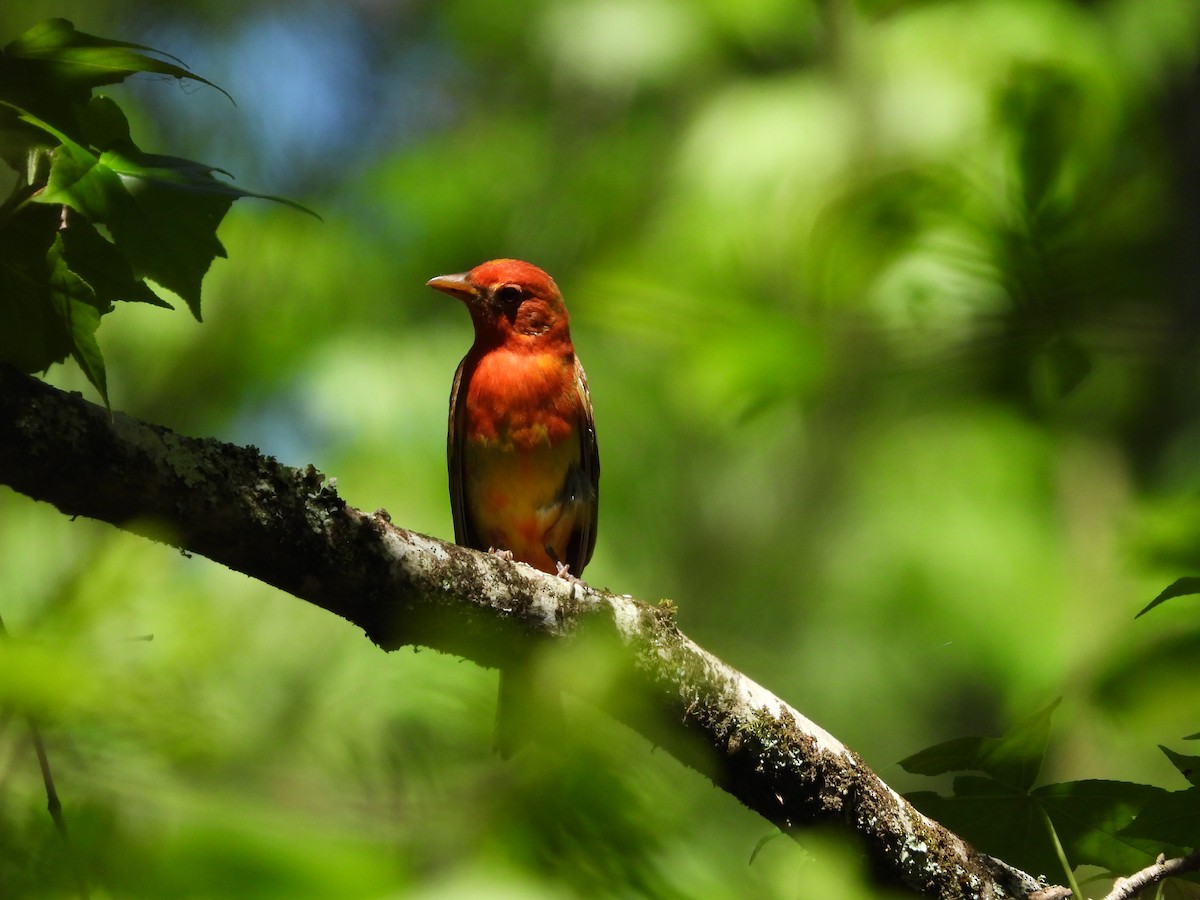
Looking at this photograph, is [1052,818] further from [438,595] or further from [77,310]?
[77,310]

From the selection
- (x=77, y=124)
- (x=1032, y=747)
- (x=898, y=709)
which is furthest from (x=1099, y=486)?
(x=77, y=124)

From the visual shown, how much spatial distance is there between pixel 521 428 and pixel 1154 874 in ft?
10.4

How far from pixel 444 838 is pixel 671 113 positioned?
6.35 meters

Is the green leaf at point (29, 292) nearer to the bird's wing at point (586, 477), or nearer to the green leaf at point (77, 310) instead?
the green leaf at point (77, 310)

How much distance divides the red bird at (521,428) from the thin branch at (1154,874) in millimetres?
3044

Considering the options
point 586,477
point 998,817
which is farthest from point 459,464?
point 998,817

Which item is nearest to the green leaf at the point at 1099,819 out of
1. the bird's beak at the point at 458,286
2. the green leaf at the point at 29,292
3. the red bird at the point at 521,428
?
the green leaf at the point at 29,292

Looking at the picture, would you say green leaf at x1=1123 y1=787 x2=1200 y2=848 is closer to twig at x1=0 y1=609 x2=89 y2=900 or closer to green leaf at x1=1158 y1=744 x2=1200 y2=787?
green leaf at x1=1158 y1=744 x2=1200 y2=787

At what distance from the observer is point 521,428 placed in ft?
15.6

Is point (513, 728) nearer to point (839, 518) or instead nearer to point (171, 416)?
point (171, 416)

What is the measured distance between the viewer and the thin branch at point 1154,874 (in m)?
1.90

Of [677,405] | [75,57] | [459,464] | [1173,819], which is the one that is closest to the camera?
[75,57]

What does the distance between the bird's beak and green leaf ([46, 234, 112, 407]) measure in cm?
325

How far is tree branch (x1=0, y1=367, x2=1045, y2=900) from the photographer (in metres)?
1.95
